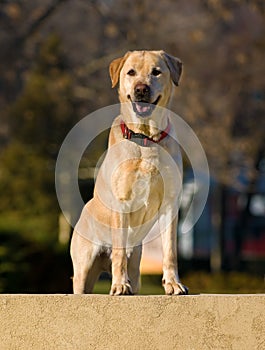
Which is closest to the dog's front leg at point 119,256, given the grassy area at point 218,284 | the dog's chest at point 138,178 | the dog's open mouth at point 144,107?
the dog's chest at point 138,178

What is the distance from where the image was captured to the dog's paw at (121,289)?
5812 mm

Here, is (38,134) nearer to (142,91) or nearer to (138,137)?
(138,137)

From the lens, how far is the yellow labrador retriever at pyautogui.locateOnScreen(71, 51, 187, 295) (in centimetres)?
612

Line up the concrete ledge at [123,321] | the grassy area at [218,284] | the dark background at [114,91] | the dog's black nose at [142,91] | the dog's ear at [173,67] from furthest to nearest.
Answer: the dark background at [114,91], the grassy area at [218,284], the dog's ear at [173,67], the dog's black nose at [142,91], the concrete ledge at [123,321]

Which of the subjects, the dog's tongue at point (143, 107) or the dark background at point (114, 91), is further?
the dark background at point (114, 91)

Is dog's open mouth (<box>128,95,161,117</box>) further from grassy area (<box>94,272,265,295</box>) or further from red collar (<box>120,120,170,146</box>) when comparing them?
grassy area (<box>94,272,265,295</box>)

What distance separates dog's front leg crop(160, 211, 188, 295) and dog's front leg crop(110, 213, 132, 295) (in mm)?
252

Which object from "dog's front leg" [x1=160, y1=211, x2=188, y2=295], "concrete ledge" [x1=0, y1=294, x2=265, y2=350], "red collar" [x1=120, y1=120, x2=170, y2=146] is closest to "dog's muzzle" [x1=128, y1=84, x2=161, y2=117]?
"red collar" [x1=120, y1=120, x2=170, y2=146]

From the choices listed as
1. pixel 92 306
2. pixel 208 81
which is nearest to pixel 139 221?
pixel 92 306

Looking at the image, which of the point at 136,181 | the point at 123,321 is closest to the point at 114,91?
the point at 136,181

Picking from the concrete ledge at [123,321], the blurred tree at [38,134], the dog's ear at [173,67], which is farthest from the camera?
the blurred tree at [38,134]

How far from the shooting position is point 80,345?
563 centimetres

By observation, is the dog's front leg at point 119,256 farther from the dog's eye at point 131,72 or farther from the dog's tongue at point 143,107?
the dog's eye at point 131,72

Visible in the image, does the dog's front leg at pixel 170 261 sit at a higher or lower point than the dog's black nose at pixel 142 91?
lower
